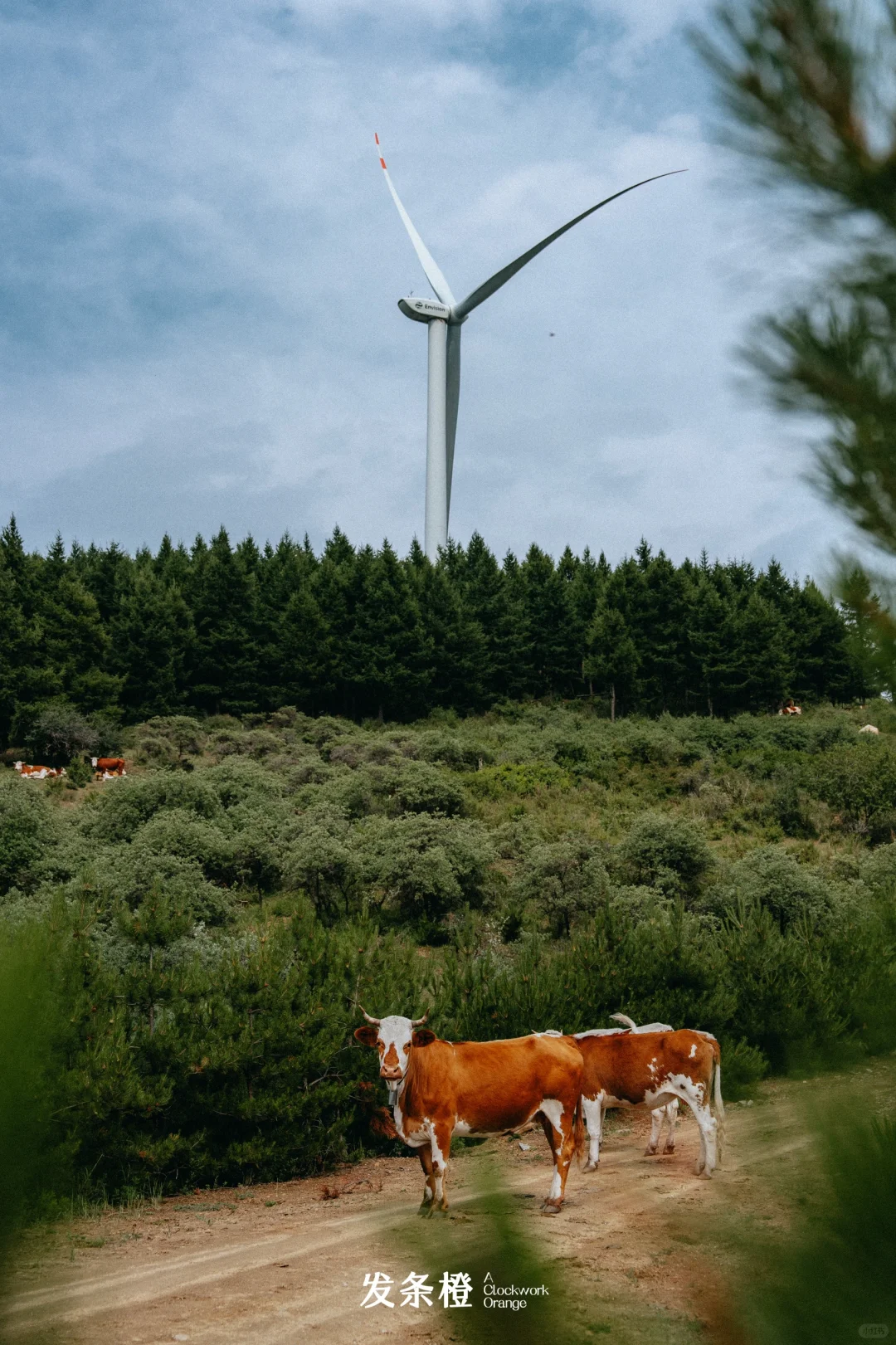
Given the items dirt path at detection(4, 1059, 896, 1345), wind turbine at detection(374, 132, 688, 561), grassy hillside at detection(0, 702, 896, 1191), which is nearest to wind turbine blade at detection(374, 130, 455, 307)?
wind turbine at detection(374, 132, 688, 561)

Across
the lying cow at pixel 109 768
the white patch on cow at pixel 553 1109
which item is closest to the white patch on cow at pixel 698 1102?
the white patch on cow at pixel 553 1109

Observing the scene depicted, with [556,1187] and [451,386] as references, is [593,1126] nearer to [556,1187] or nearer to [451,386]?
[556,1187]

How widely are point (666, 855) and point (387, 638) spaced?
3053 cm

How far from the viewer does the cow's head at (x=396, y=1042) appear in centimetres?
645

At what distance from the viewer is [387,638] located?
49.3 meters

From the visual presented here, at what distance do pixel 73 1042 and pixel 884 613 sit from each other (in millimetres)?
7299

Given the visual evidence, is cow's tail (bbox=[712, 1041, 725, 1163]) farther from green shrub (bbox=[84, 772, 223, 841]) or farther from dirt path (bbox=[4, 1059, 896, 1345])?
green shrub (bbox=[84, 772, 223, 841])

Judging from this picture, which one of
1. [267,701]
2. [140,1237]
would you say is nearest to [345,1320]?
[140,1237]

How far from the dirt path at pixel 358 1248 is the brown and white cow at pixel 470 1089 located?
0.41 metres

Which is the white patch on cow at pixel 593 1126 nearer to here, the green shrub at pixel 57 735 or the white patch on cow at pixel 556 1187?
the white patch on cow at pixel 556 1187

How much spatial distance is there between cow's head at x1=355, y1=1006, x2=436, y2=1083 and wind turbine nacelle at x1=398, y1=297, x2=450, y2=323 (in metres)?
45.2

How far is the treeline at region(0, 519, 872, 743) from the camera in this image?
46219 mm

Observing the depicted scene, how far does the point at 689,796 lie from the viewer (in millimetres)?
30625

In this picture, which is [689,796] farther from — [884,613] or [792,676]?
[884,613]
